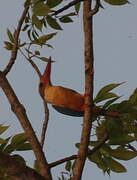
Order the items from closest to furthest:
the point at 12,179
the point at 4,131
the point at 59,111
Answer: the point at 12,179, the point at 59,111, the point at 4,131

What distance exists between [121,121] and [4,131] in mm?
326

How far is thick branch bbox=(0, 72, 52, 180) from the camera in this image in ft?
3.22

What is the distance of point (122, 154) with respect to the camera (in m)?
1.16

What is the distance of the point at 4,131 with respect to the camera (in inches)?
45.8

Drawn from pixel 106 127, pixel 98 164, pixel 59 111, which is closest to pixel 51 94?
pixel 59 111

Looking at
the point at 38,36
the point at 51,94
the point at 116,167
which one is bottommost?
the point at 116,167

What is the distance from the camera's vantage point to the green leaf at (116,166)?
3.88 feet

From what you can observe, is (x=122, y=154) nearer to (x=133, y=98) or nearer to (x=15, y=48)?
(x=133, y=98)

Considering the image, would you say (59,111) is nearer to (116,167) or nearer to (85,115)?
(85,115)

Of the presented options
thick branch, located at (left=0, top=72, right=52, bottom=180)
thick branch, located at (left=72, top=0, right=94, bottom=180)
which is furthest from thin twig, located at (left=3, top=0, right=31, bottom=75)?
thick branch, located at (left=72, top=0, right=94, bottom=180)

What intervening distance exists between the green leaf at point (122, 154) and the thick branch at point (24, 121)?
0.83 feet

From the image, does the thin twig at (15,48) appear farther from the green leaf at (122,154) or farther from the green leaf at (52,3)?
→ the green leaf at (122,154)

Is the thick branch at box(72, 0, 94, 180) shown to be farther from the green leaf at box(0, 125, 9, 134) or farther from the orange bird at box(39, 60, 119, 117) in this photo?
the green leaf at box(0, 125, 9, 134)

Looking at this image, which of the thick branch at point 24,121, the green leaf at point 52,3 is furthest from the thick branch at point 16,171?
the green leaf at point 52,3
